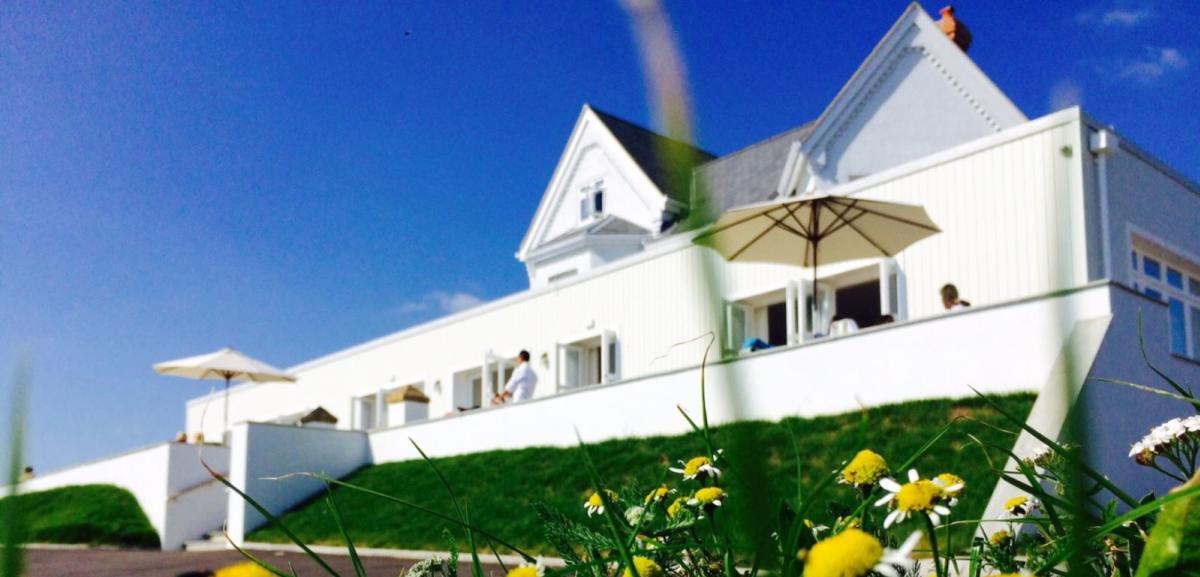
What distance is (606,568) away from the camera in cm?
123

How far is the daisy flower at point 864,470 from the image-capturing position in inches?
47.1

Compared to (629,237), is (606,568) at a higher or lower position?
lower

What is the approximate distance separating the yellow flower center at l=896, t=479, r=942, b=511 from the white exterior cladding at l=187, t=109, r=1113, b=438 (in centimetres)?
566

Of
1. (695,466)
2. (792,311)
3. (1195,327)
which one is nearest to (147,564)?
(792,311)

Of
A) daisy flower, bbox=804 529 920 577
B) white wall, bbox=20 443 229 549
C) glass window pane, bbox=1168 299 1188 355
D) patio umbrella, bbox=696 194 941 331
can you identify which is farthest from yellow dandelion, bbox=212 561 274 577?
glass window pane, bbox=1168 299 1188 355

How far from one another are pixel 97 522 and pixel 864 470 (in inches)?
678

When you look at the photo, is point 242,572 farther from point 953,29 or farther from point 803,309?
point 953,29

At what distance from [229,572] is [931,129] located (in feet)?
60.9

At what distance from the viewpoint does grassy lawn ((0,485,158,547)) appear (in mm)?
15469

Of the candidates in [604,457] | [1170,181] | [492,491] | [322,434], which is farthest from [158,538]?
[1170,181]

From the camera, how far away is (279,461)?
15.7 meters

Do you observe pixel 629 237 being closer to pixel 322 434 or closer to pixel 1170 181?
pixel 322 434

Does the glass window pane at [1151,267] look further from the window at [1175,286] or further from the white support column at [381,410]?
the white support column at [381,410]

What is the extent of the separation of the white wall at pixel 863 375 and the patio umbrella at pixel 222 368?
8.97m
